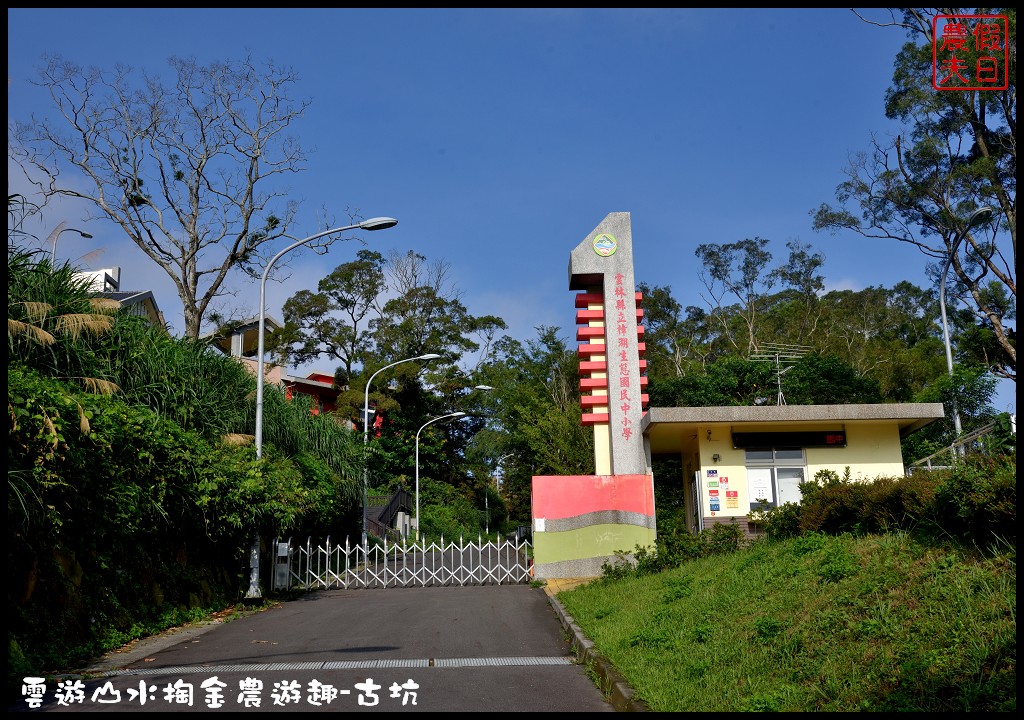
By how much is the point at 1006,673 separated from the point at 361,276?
46.8 metres

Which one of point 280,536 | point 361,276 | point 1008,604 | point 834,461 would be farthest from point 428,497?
point 1008,604

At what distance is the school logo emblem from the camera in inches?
891

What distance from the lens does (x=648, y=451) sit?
22.1m

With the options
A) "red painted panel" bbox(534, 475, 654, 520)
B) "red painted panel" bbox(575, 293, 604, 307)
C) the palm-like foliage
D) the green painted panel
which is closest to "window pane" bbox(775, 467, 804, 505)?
"red painted panel" bbox(534, 475, 654, 520)

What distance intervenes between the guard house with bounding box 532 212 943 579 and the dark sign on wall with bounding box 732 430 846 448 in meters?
0.03

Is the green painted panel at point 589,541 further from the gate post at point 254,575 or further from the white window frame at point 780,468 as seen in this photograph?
the gate post at point 254,575

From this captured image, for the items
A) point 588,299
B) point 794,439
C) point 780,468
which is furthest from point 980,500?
point 588,299

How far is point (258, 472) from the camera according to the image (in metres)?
16.3

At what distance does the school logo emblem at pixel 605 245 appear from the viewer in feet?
74.3

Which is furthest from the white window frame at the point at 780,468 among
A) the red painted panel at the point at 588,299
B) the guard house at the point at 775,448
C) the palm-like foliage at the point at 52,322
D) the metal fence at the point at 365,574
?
the palm-like foliage at the point at 52,322

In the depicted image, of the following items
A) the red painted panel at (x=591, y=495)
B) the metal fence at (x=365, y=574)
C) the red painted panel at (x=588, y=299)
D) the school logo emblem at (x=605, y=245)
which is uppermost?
the school logo emblem at (x=605, y=245)

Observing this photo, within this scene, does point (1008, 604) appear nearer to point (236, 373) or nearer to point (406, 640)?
point (406, 640)

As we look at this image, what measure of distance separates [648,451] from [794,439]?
3.70 meters

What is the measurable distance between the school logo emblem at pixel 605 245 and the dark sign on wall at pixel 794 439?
5.88 metres
